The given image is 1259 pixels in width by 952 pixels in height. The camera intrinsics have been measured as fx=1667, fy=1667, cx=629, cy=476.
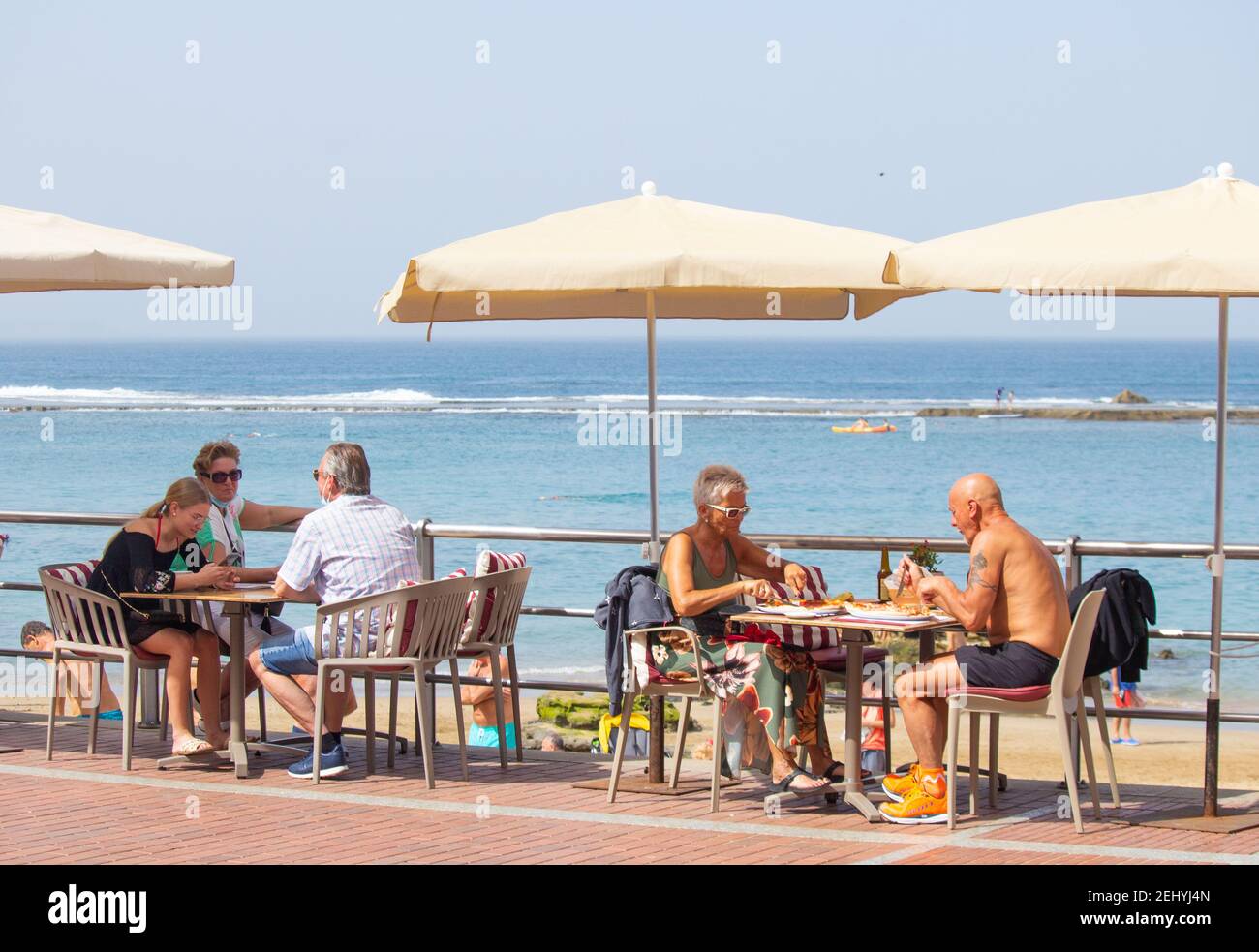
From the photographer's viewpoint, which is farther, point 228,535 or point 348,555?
point 228,535

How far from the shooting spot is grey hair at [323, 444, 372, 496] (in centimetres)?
711

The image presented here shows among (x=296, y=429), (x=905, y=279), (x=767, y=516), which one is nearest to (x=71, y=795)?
(x=905, y=279)

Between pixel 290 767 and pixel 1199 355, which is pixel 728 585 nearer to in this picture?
pixel 290 767

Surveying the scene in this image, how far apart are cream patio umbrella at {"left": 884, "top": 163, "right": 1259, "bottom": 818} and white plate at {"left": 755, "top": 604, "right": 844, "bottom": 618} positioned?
129 centimetres

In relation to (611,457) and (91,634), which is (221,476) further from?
(611,457)

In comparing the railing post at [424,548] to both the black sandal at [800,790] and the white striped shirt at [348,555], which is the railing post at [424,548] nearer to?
the white striped shirt at [348,555]

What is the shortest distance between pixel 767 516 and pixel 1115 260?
3094 cm

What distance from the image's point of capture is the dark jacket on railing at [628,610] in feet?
22.4

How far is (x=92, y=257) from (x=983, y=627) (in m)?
4.12

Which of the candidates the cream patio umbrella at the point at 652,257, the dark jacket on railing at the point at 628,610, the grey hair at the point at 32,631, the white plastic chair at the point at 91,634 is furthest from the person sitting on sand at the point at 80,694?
the dark jacket on railing at the point at 628,610

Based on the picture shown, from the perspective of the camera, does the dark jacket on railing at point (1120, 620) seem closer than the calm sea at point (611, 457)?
Yes

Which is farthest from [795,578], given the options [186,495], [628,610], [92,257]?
[92,257]

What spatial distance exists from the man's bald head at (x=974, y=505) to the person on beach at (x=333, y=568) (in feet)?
7.48

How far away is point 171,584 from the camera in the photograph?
719 cm
